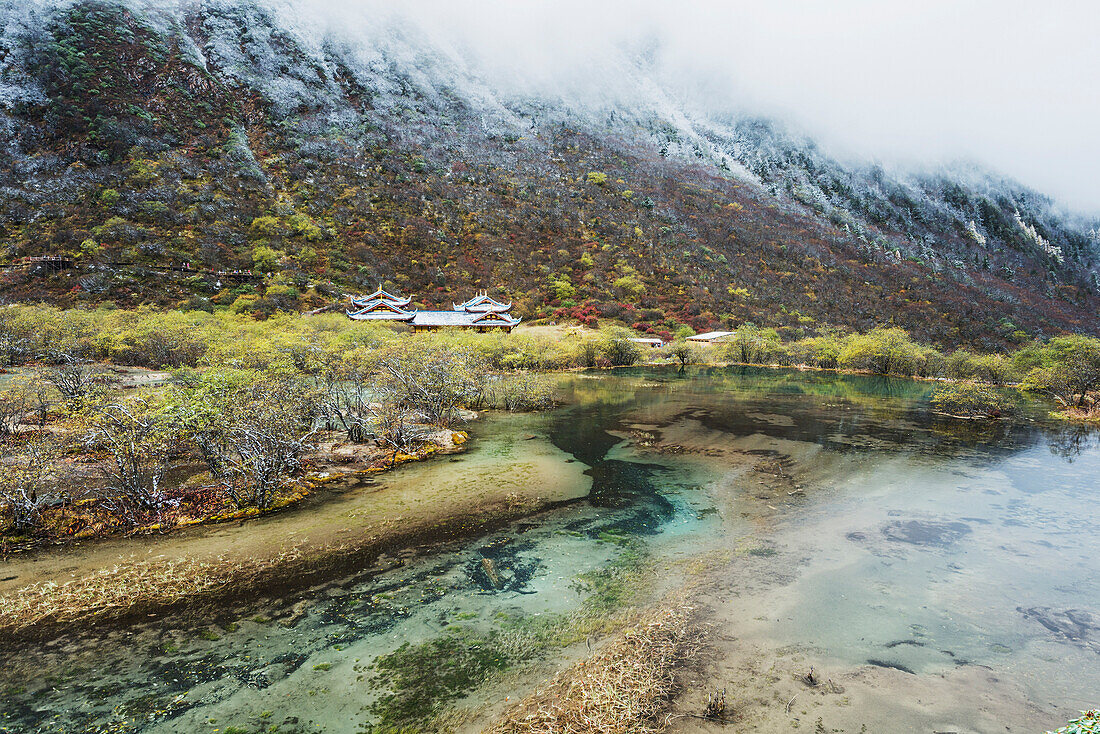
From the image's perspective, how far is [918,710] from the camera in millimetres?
7340

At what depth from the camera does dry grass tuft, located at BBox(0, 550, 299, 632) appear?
952cm

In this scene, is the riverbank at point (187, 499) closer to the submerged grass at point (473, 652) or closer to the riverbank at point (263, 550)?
the riverbank at point (263, 550)

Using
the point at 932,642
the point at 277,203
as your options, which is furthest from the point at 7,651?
the point at 277,203

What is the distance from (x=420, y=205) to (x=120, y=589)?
10956 centimetres

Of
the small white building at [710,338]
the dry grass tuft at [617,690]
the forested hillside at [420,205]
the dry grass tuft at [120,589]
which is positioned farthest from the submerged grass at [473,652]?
the small white building at [710,338]

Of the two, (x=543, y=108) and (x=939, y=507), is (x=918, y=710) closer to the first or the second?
(x=939, y=507)

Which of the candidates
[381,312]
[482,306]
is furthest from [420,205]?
[381,312]

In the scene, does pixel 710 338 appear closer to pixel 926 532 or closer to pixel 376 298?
pixel 376 298

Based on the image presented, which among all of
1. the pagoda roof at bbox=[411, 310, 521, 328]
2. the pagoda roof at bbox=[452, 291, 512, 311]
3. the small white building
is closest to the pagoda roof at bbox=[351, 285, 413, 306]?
the pagoda roof at bbox=[411, 310, 521, 328]

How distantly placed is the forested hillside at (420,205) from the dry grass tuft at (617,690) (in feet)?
227

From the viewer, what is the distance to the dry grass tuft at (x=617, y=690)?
688 centimetres

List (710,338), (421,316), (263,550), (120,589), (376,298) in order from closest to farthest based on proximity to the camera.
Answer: (120,589)
(263,550)
(421,316)
(376,298)
(710,338)

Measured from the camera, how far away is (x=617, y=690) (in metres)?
7.50

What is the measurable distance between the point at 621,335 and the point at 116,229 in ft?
239
